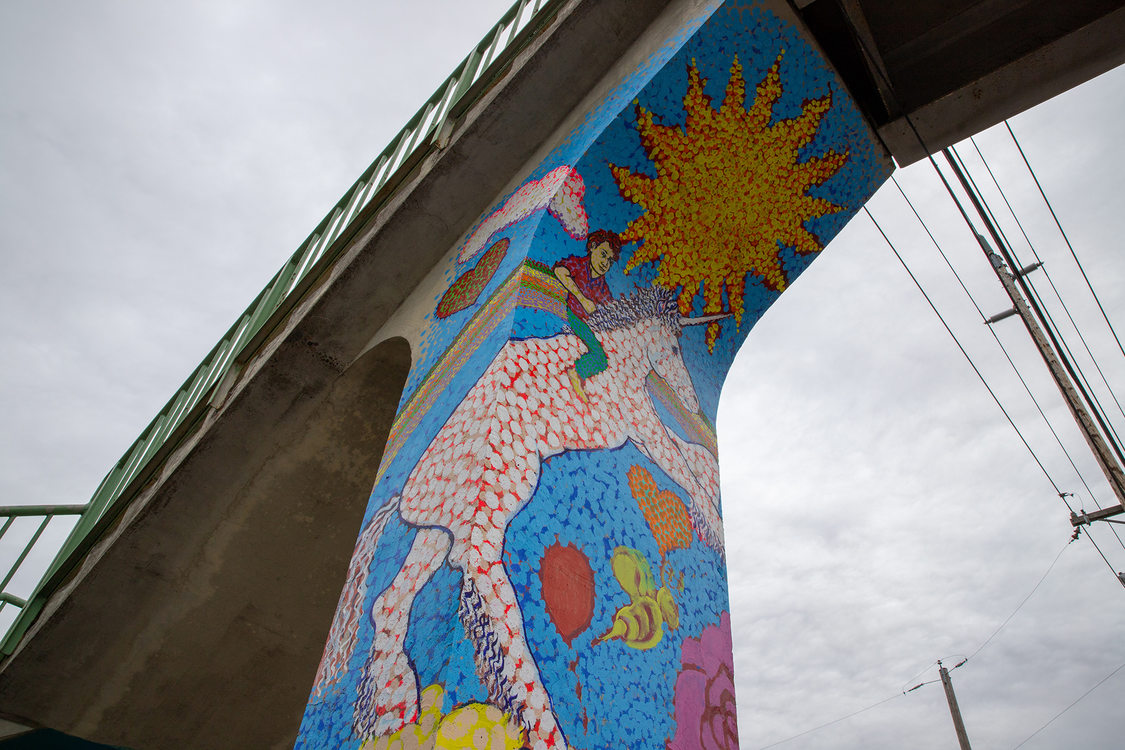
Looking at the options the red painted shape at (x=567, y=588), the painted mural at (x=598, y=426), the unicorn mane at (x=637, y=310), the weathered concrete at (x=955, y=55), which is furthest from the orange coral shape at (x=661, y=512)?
the weathered concrete at (x=955, y=55)

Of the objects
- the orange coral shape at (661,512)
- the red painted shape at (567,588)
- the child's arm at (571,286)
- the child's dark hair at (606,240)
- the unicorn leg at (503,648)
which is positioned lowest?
the unicorn leg at (503,648)

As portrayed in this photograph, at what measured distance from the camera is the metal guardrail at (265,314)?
341 centimetres

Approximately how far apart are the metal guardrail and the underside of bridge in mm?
99

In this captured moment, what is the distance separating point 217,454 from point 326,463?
549mm

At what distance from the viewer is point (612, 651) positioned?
189 cm

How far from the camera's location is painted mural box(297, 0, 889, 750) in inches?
66.3

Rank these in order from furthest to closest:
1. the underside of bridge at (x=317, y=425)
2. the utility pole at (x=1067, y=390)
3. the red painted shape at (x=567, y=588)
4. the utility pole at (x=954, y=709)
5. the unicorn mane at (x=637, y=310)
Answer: the utility pole at (x=954, y=709)
the utility pole at (x=1067, y=390)
the underside of bridge at (x=317, y=425)
the unicorn mane at (x=637, y=310)
the red painted shape at (x=567, y=588)

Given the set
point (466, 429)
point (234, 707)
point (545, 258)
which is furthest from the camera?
point (234, 707)

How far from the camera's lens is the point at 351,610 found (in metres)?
2.05

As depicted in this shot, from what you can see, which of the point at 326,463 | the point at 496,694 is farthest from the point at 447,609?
the point at 326,463

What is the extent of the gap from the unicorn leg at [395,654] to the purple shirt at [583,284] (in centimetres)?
106

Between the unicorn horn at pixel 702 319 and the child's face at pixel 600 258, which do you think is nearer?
the child's face at pixel 600 258

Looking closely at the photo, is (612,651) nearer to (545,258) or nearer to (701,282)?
(545,258)

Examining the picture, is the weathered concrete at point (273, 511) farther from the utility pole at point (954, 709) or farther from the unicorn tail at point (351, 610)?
the utility pole at point (954, 709)
